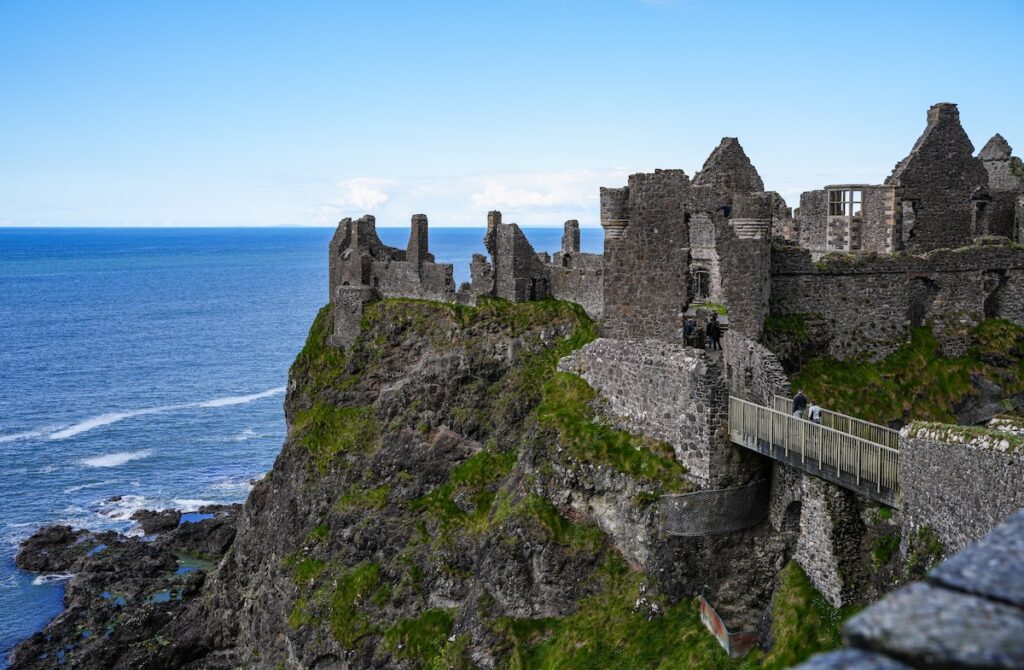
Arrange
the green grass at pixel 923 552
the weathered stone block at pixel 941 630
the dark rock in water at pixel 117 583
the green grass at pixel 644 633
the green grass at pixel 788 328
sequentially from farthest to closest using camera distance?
the dark rock in water at pixel 117 583
the green grass at pixel 788 328
the green grass at pixel 644 633
the green grass at pixel 923 552
the weathered stone block at pixel 941 630

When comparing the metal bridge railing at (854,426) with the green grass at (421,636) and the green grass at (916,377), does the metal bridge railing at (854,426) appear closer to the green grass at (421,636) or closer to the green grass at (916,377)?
the green grass at (916,377)

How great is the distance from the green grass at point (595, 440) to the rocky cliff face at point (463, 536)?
6cm

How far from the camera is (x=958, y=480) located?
60.6 ft

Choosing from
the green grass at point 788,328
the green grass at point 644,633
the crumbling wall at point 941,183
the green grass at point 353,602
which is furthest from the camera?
the crumbling wall at point 941,183

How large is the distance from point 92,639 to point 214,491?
928 inches

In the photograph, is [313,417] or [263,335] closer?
[313,417]

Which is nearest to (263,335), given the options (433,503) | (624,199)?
(433,503)

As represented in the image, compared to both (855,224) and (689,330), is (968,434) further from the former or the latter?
(855,224)

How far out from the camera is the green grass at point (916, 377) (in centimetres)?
3167

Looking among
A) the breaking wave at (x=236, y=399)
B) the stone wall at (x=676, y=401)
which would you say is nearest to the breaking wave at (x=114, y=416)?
the breaking wave at (x=236, y=399)

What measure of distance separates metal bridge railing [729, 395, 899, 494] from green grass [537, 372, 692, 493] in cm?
237

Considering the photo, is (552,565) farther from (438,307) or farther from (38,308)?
(38,308)

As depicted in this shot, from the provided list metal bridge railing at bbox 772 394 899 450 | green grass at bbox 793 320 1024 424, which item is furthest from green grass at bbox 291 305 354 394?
metal bridge railing at bbox 772 394 899 450

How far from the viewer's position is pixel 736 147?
35.3 meters
